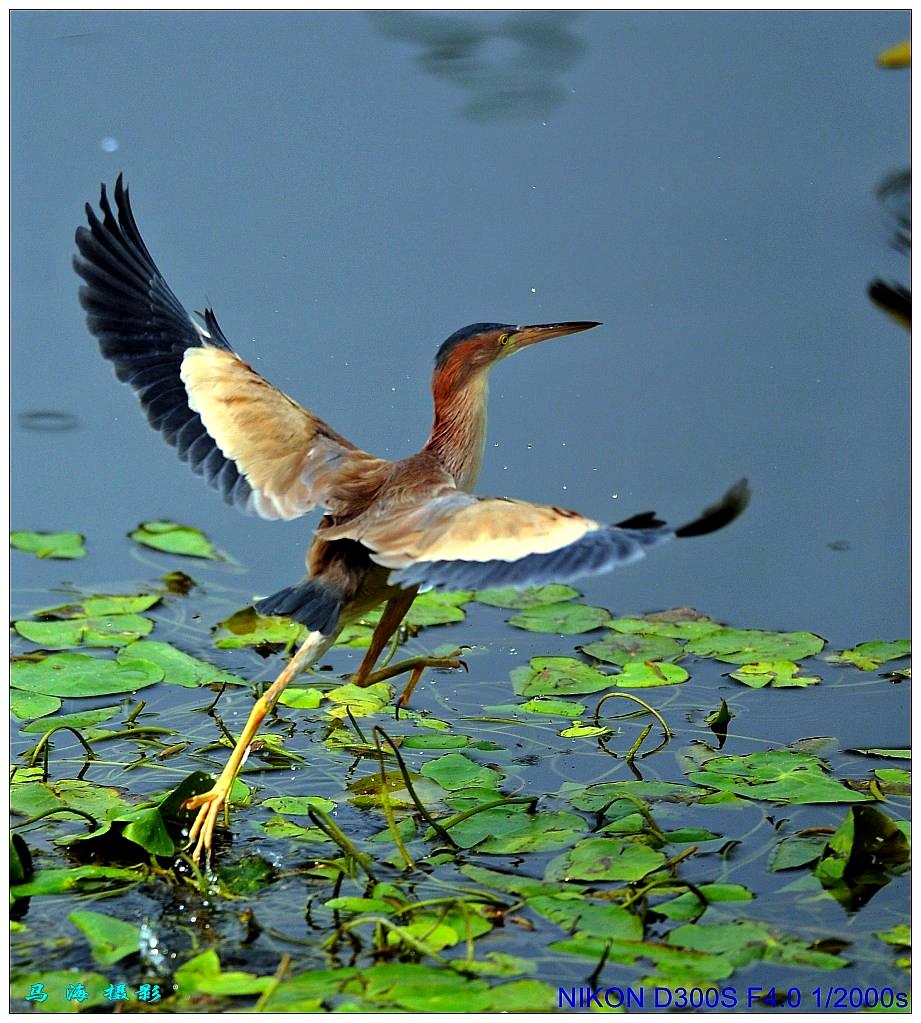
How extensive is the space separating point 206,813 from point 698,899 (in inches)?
58.7

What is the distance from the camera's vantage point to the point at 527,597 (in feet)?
21.2

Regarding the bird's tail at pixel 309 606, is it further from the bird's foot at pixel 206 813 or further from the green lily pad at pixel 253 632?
the green lily pad at pixel 253 632

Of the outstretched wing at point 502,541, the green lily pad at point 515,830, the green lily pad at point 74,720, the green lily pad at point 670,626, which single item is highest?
the outstretched wing at point 502,541

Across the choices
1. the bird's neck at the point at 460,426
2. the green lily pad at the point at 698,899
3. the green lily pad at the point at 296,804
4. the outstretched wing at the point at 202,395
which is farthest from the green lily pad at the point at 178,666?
the green lily pad at the point at 698,899

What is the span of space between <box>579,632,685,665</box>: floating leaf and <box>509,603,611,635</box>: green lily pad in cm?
14

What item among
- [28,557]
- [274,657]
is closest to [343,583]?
[274,657]

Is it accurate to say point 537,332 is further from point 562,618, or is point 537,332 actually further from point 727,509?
point 727,509

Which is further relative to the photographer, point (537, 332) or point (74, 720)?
point (537, 332)

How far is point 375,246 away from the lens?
8438 millimetres

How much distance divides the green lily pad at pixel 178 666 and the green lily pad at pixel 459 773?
1.07m

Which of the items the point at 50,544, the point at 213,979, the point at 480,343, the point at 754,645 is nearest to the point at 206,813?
the point at 213,979

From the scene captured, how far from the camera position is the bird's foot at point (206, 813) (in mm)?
4246

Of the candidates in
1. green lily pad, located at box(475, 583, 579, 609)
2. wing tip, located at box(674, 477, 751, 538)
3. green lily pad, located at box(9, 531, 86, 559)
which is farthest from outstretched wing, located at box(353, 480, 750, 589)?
green lily pad, located at box(9, 531, 86, 559)

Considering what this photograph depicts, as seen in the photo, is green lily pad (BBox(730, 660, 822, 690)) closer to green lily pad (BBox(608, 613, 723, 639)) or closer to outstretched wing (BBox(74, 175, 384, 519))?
green lily pad (BBox(608, 613, 723, 639))
